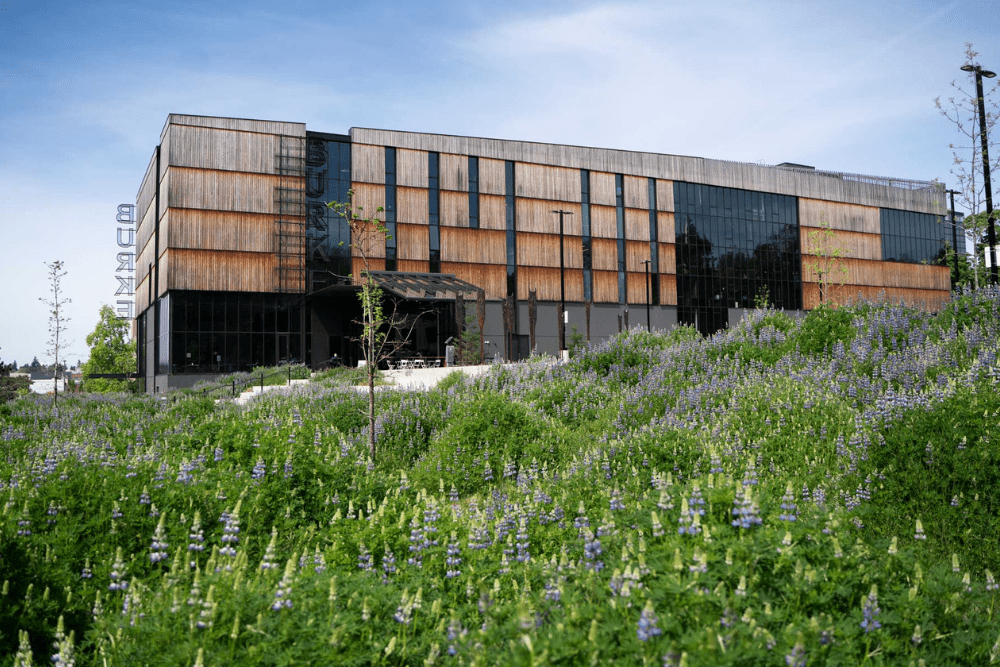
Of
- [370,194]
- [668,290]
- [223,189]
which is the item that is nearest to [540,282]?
[668,290]

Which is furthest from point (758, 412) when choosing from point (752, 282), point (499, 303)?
point (752, 282)

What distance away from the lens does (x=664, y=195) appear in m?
56.7

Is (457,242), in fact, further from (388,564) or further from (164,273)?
(388,564)

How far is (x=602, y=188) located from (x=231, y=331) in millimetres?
29247

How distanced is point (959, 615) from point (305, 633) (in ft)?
11.8

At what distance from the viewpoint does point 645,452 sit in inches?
310

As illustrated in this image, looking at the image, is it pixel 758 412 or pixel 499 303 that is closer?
pixel 758 412

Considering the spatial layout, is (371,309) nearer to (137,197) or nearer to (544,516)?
(544,516)

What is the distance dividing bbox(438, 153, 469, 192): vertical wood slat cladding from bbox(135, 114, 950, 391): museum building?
0.11 metres

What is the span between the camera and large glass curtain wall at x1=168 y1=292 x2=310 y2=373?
43.2 m

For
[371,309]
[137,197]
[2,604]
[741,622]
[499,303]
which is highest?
[137,197]

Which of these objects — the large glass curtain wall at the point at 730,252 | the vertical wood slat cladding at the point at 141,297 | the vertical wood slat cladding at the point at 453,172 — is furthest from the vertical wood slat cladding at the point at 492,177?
the vertical wood slat cladding at the point at 141,297

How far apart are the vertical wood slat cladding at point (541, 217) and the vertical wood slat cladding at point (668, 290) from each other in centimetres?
905

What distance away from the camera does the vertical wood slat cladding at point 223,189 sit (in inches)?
1677
